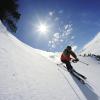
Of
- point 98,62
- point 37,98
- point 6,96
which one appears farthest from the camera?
point 98,62

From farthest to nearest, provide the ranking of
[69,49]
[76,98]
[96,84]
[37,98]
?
[69,49] → [96,84] → [76,98] → [37,98]

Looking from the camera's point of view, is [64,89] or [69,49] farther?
[69,49]

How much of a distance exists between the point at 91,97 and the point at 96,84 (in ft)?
9.81

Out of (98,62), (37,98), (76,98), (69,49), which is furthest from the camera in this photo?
(98,62)

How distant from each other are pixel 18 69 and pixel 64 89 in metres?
2.75

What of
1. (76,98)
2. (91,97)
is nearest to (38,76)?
(76,98)

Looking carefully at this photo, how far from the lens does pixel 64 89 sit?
30.8ft

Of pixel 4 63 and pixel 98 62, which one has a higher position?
pixel 98 62

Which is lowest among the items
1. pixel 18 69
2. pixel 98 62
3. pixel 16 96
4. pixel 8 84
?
pixel 16 96

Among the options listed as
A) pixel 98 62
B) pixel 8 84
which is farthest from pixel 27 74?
pixel 98 62

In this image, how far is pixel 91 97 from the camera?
31.2 ft

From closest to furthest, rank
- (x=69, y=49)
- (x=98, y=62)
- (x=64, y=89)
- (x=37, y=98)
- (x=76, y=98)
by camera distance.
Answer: (x=37, y=98) < (x=76, y=98) < (x=64, y=89) < (x=69, y=49) < (x=98, y=62)

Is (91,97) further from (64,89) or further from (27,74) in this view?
(27,74)

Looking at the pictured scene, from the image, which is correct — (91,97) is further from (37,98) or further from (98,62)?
(98,62)
